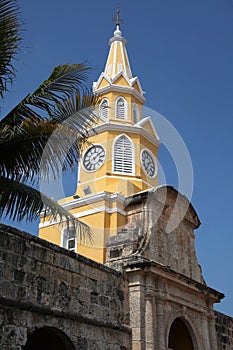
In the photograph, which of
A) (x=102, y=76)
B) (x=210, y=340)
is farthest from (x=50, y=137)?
(x=102, y=76)

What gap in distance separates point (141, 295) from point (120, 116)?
34.0 feet

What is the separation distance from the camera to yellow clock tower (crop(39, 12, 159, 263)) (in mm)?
15750

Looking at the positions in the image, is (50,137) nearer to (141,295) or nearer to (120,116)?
(141,295)

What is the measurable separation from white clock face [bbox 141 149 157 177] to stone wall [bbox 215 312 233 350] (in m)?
6.54

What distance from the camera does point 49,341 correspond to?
9.52m

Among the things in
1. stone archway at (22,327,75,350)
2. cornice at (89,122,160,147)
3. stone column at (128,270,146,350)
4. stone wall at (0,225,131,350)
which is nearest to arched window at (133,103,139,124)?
cornice at (89,122,160,147)

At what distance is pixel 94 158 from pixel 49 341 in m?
9.71

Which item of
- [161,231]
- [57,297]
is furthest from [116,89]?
[57,297]

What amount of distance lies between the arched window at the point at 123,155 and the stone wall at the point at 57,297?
7.81m

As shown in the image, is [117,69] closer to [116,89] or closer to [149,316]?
[116,89]

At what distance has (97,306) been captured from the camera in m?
9.50

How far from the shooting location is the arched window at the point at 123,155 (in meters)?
18.0

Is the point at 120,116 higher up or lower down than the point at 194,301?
higher up

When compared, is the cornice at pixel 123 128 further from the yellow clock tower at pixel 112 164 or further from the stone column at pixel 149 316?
the stone column at pixel 149 316
